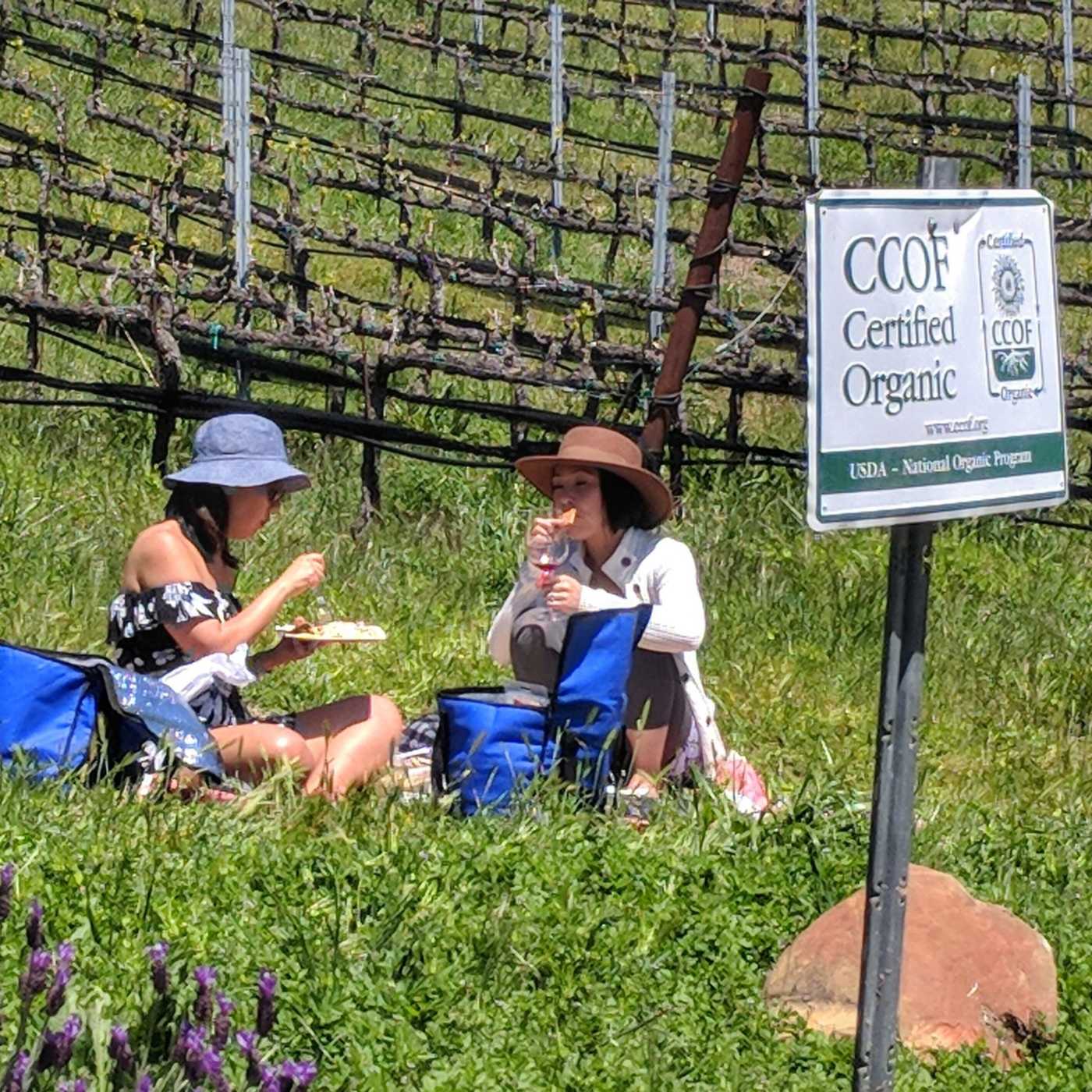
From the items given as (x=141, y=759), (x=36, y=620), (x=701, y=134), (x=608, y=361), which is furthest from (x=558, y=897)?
(x=701, y=134)

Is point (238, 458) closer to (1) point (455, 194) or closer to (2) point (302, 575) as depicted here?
(2) point (302, 575)

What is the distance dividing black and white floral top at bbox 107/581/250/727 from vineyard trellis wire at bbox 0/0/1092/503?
7.52 ft

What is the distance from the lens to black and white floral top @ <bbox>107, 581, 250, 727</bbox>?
5.03 m

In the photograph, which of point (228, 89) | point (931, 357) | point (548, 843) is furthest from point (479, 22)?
point (931, 357)

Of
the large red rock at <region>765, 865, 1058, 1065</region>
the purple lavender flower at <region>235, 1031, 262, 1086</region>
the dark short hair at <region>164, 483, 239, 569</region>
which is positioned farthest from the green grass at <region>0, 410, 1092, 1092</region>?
the dark short hair at <region>164, 483, 239, 569</region>

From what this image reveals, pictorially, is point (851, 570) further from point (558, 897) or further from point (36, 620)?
point (558, 897)

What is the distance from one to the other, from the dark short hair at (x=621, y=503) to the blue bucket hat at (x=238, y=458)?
2.49 ft

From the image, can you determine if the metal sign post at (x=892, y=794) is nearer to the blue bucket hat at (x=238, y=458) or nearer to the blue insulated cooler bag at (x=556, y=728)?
the blue insulated cooler bag at (x=556, y=728)

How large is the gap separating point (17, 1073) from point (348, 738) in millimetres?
2671

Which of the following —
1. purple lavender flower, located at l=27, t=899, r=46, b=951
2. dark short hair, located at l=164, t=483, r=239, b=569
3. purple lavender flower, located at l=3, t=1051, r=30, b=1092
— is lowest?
purple lavender flower, located at l=3, t=1051, r=30, b=1092

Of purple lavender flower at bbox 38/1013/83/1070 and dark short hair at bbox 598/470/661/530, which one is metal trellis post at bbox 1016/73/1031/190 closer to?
dark short hair at bbox 598/470/661/530

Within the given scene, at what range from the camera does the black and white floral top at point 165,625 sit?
5031 mm

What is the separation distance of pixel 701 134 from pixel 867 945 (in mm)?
16584

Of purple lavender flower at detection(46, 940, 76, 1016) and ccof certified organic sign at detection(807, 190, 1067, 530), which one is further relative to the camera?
ccof certified organic sign at detection(807, 190, 1067, 530)
